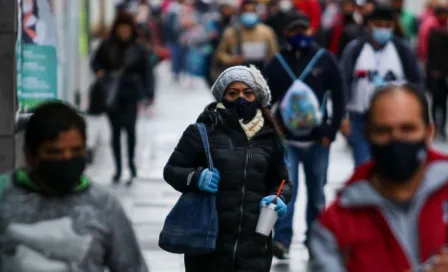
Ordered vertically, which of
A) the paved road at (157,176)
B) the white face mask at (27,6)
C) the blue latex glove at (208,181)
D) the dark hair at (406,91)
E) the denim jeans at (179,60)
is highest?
the dark hair at (406,91)

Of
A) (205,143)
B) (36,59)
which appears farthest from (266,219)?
(36,59)

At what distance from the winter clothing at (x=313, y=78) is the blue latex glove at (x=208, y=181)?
3.56 meters

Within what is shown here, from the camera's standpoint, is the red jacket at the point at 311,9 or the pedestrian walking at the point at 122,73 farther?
the red jacket at the point at 311,9

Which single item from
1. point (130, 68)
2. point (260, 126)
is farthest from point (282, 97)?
point (130, 68)

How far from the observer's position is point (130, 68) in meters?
14.4

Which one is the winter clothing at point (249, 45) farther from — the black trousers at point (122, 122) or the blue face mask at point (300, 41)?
the blue face mask at point (300, 41)

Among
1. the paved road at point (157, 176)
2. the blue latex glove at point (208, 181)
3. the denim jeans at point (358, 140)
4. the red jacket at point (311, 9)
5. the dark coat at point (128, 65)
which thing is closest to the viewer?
the blue latex glove at point (208, 181)

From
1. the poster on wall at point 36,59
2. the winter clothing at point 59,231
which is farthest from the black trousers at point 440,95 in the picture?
the winter clothing at point 59,231

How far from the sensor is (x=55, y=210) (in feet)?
15.2

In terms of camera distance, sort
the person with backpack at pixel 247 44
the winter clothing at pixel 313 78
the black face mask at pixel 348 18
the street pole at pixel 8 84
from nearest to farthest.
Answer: the street pole at pixel 8 84 → the winter clothing at pixel 313 78 → the person with backpack at pixel 247 44 → the black face mask at pixel 348 18

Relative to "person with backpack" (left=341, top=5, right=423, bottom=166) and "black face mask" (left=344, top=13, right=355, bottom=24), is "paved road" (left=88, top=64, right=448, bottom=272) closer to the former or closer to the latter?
"person with backpack" (left=341, top=5, right=423, bottom=166)

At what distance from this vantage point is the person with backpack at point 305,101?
10242 millimetres

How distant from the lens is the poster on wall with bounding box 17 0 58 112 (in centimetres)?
1051

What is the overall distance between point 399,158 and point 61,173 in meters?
1.16
